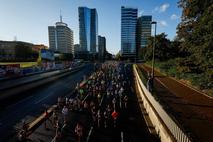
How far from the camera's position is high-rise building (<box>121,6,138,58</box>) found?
626ft

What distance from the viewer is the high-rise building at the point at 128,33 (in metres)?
191

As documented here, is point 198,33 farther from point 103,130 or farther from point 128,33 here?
point 128,33

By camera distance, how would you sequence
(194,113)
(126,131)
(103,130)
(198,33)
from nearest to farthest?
(194,113), (126,131), (103,130), (198,33)

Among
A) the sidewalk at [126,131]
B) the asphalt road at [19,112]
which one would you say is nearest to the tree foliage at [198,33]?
the sidewalk at [126,131]

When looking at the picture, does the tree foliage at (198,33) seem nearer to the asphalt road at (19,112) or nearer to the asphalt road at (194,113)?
the asphalt road at (194,113)

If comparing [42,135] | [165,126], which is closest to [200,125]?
[165,126]

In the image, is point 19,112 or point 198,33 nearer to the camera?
point 198,33

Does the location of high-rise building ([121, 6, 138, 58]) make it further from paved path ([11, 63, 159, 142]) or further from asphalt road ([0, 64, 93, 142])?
paved path ([11, 63, 159, 142])

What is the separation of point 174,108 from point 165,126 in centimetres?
471

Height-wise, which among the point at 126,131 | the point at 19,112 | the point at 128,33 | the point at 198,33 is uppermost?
the point at 128,33

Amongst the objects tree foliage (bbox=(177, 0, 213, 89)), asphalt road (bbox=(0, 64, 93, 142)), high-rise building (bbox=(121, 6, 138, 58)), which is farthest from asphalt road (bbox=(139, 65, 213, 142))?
high-rise building (bbox=(121, 6, 138, 58))

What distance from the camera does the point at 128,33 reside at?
193 meters

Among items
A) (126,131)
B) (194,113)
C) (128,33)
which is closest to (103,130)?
(126,131)

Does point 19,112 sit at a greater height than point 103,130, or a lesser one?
greater
